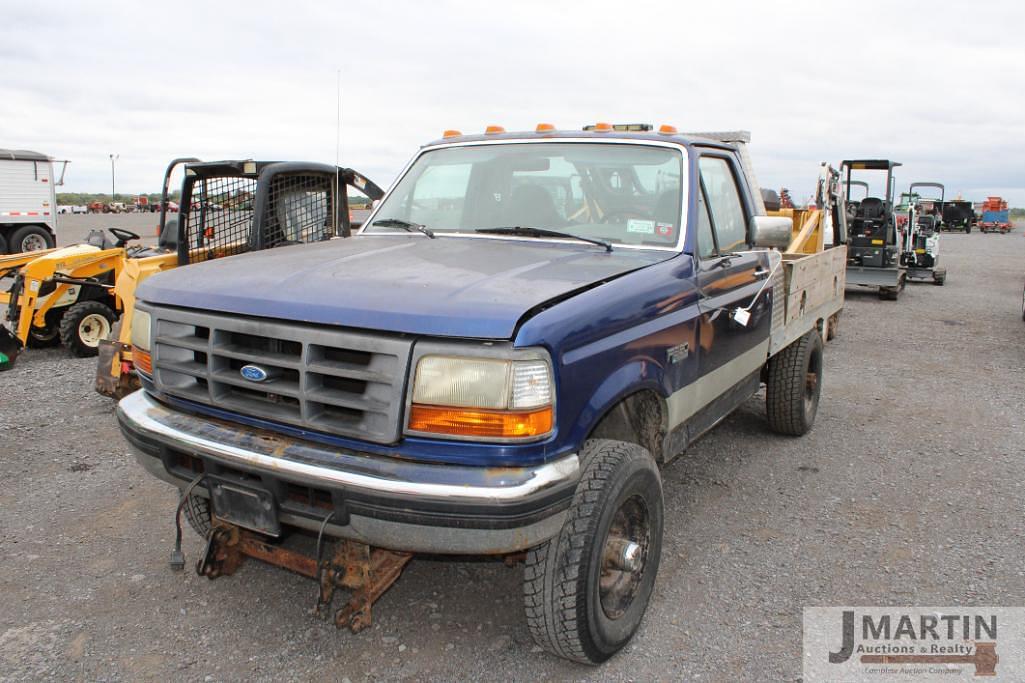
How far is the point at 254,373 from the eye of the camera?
2.75 metres

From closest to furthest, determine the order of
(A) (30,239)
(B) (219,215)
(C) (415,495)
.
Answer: (C) (415,495), (B) (219,215), (A) (30,239)

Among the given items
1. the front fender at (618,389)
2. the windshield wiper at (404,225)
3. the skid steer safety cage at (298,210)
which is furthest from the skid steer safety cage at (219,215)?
the front fender at (618,389)

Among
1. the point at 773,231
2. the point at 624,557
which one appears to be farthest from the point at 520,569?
the point at 773,231

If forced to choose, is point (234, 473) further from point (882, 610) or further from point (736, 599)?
point (882, 610)

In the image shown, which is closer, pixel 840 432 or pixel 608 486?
pixel 608 486

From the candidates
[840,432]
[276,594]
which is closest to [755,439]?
[840,432]

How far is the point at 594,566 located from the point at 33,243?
74.5 feet

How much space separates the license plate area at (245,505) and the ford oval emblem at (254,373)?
38 centimetres

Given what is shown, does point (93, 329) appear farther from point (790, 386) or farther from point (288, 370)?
point (790, 386)

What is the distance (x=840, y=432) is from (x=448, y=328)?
14.9 feet

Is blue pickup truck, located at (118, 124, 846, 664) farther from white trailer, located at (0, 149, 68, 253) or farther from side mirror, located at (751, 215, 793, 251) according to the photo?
white trailer, located at (0, 149, 68, 253)

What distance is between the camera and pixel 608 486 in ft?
8.98

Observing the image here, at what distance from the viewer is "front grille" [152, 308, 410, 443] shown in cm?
251

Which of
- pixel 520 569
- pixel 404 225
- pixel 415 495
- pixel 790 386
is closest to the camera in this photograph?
pixel 415 495
